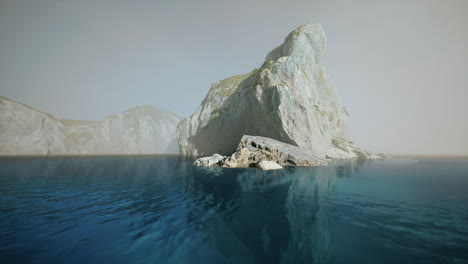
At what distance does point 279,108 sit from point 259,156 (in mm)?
12027

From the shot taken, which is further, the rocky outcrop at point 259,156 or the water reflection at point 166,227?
the rocky outcrop at point 259,156

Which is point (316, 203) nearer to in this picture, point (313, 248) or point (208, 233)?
point (313, 248)

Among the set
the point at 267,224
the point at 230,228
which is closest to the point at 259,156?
the point at 267,224

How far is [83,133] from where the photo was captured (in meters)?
100

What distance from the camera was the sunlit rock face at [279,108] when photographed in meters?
35.1

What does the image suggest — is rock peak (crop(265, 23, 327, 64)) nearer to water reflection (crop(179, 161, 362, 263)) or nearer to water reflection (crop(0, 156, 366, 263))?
water reflection (crop(179, 161, 362, 263))

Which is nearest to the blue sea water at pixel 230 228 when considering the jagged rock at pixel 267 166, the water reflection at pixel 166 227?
the water reflection at pixel 166 227

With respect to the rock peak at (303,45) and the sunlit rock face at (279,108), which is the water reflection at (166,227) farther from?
the rock peak at (303,45)

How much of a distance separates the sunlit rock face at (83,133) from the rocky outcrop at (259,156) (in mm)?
91877

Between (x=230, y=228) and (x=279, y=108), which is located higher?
(x=279, y=108)

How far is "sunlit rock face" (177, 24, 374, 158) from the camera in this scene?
35.1 meters

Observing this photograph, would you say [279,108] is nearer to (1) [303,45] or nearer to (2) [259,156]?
(2) [259,156]

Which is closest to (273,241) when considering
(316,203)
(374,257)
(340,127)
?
(374,257)

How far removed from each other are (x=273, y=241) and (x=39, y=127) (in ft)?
378
